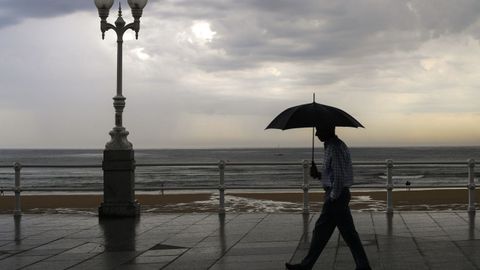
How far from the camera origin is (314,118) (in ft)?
24.4

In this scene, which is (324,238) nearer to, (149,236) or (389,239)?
(389,239)

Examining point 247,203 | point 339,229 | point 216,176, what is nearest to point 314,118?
point 339,229

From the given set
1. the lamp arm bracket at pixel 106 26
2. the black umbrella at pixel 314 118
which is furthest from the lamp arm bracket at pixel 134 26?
the black umbrella at pixel 314 118

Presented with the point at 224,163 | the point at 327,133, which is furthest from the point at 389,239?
the point at 224,163

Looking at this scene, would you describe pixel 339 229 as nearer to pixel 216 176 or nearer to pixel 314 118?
pixel 314 118

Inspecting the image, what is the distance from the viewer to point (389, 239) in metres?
10.3

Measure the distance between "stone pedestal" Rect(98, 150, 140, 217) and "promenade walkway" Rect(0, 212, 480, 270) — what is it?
0.38 metres

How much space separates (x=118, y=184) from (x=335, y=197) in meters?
7.75

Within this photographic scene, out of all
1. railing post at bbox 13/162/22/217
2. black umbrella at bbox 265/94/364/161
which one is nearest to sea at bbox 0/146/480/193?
railing post at bbox 13/162/22/217

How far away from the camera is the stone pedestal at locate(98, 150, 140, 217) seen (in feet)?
46.3

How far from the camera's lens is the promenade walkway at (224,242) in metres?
8.67

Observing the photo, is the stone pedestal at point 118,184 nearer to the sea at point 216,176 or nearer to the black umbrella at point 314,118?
the sea at point 216,176

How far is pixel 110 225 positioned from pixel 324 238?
6539 millimetres

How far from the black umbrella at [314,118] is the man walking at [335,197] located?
0.09 metres
